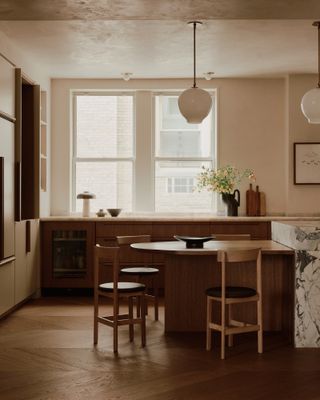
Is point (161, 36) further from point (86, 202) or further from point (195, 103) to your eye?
point (86, 202)

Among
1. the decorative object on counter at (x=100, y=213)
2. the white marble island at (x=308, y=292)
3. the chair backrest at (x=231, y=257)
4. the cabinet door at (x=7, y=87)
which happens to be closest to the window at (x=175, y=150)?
the decorative object on counter at (x=100, y=213)

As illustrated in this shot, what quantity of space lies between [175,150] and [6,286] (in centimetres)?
323

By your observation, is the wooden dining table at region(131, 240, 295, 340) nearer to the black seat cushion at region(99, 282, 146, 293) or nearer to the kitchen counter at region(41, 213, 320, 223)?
the black seat cushion at region(99, 282, 146, 293)

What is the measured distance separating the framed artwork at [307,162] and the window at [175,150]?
3.67 feet

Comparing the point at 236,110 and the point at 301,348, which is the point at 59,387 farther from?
the point at 236,110

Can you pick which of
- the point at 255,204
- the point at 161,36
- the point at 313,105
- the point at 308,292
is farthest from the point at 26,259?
the point at 313,105

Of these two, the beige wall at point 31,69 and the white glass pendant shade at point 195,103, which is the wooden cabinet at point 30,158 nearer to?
the beige wall at point 31,69

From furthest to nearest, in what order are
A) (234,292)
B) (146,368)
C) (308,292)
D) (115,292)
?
(308,292)
(115,292)
(234,292)
(146,368)

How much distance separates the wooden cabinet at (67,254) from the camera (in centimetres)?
789

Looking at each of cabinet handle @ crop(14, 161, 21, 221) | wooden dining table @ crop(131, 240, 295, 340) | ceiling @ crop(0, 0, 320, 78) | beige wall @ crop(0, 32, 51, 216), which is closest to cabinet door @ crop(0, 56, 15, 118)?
beige wall @ crop(0, 32, 51, 216)

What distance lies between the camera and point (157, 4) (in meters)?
4.11

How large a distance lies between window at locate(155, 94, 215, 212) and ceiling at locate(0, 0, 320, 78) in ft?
1.93

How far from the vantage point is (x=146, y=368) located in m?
4.53

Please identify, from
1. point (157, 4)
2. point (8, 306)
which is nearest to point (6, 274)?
point (8, 306)
